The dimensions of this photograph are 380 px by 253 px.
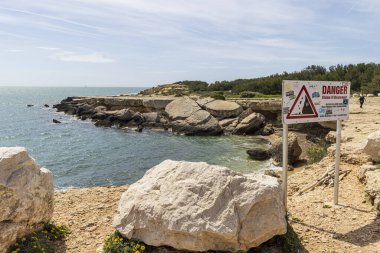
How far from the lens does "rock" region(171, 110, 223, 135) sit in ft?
129

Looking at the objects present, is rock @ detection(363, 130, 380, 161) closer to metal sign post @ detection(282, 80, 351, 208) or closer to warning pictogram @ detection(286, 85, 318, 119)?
metal sign post @ detection(282, 80, 351, 208)

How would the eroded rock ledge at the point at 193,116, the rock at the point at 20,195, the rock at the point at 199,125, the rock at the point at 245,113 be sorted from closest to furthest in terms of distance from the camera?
the rock at the point at 20,195 < the rock at the point at 199,125 < the eroded rock ledge at the point at 193,116 < the rock at the point at 245,113

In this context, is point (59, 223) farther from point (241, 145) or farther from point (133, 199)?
point (241, 145)

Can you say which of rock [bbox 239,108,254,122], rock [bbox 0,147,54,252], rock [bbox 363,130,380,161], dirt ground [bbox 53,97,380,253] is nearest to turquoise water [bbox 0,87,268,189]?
rock [bbox 239,108,254,122]

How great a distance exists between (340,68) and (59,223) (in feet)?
215

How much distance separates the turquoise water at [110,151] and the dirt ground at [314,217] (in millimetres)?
9895

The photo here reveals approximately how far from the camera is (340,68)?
64.4 metres

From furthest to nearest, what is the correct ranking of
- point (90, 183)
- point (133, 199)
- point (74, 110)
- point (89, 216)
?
point (74, 110) < point (90, 183) < point (89, 216) < point (133, 199)

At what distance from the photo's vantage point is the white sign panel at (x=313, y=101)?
7.76 meters

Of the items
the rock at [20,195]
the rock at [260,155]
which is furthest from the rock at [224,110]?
the rock at [20,195]

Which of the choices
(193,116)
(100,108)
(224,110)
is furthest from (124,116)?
(224,110)

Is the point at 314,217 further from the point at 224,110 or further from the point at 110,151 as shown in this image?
the point at 224,110

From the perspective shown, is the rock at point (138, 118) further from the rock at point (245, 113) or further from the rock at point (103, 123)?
the rock at point (245, 113)

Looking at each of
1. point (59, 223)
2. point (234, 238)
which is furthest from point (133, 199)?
point (59, 223)
